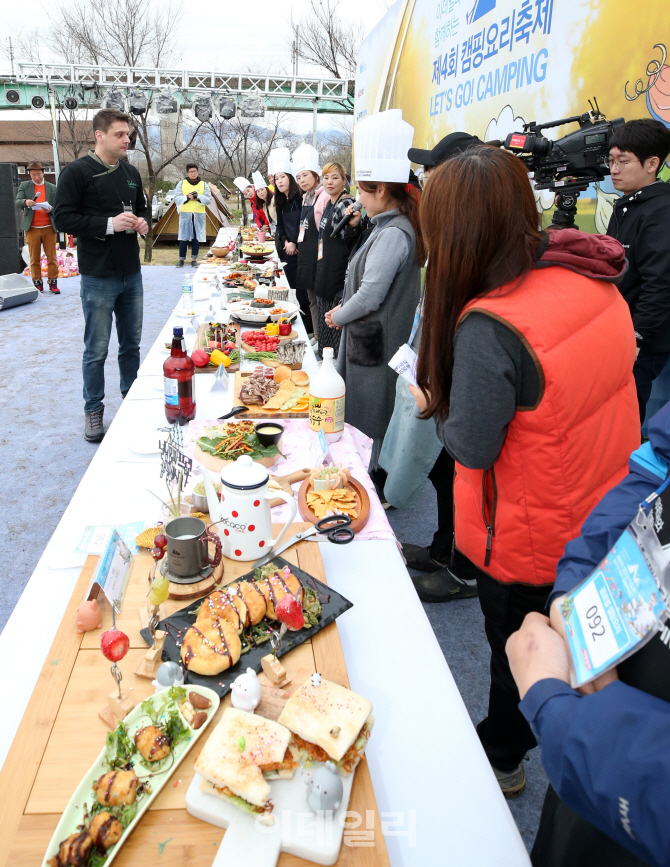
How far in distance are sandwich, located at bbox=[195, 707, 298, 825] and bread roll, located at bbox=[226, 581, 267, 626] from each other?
0.64 ft

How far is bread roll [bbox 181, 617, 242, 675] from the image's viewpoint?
881 millimetres

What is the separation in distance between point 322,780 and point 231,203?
75.7ft

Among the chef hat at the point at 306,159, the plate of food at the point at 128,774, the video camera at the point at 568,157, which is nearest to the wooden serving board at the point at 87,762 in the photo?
the plate of food at the point at 128,774

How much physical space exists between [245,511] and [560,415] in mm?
638

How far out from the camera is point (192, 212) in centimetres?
934

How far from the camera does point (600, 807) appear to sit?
1.81ft

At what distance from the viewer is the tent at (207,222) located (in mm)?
12000

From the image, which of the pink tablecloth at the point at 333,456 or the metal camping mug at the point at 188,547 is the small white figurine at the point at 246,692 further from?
the pink tablecloth at the point at 333,456

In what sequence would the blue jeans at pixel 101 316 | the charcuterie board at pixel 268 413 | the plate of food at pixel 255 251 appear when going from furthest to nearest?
1. the plate of food at pixel 255 251
2. the blue jeans at pixel 101 316
3. the charcuterie board at pixel 268 413

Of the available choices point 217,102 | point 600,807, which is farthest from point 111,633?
point 217,102

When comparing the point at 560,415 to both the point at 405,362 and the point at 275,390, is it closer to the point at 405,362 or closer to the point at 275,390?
the point at 405,362

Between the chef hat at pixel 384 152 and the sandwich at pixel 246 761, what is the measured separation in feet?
7.00

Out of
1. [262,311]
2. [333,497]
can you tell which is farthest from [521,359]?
[262,311]

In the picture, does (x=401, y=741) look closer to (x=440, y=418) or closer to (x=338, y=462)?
(x=440, y=418)
